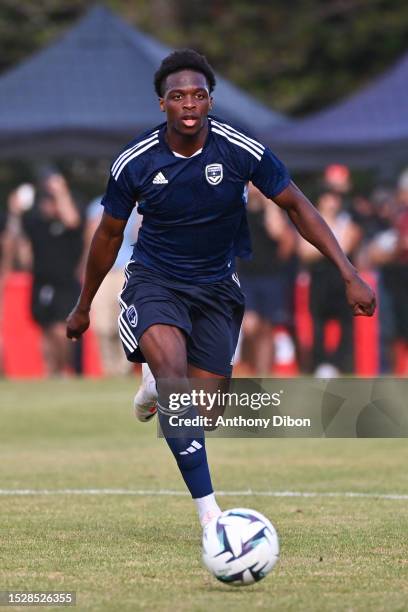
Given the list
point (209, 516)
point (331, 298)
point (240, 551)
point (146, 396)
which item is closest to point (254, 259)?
point (331, 298)

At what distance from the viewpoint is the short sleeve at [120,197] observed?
23.9 feet

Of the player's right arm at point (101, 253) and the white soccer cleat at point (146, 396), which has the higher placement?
the player's right arm at point (101, 253)

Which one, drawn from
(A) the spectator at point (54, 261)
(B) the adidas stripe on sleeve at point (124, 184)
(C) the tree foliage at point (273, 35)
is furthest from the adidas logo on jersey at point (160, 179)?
(C) the tree foliage at point (273, 35)

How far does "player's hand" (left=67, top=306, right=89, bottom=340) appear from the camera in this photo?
308 inches

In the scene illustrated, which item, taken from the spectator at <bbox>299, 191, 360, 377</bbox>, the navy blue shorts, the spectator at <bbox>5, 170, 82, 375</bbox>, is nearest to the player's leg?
the navy blue shorts

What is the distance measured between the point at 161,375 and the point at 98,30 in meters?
15.1

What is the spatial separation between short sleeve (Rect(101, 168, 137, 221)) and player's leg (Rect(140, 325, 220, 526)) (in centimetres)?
59

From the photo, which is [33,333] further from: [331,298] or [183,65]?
[183,65]

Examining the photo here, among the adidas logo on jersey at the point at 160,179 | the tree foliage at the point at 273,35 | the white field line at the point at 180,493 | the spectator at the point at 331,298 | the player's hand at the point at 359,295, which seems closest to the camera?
the player's hand at the point at 359,295

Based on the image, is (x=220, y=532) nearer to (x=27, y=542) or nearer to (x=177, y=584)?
(x=177, y=584)

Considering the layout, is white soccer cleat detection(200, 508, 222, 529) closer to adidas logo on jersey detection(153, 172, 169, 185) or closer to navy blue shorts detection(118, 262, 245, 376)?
navy blue shorts detection(118, 262, 245, 376)

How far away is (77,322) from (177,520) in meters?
1.24

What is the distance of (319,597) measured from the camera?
585 centimetres

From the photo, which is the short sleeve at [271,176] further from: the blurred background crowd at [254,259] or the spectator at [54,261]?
the spectator at [54,261]
